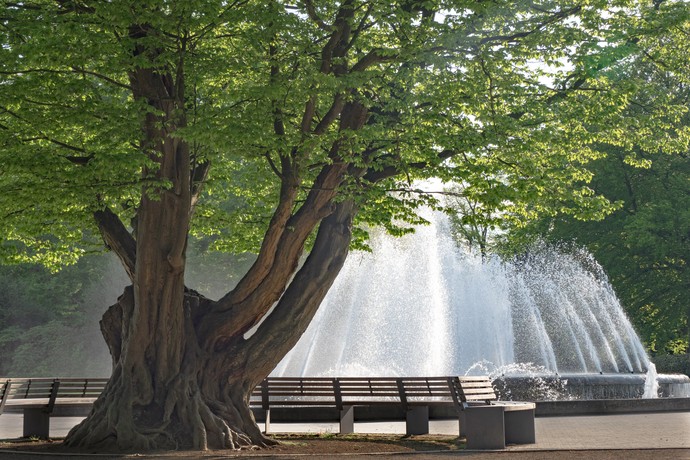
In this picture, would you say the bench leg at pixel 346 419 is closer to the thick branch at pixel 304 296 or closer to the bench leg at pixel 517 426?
the thick branch at pixel 304 296

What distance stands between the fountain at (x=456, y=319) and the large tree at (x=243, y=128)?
9228 millimetres

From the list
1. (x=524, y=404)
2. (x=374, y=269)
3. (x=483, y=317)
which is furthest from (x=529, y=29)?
(x=374, y=269)

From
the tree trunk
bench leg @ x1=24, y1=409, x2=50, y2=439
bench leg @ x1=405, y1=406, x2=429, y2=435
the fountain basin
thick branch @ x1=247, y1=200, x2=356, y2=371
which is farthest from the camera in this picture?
the fountain basin

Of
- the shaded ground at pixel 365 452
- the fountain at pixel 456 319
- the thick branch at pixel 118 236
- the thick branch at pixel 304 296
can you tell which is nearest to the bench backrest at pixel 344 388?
the shaded ground at pixel 365 452

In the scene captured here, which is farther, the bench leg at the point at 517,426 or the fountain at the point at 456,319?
the fountain at the point at 456,319

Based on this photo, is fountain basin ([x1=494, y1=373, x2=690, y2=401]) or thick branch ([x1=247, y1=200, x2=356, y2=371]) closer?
thick branch ([x1=247, y1=200, x2=356, y2=371])

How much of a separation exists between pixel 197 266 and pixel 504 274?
22.0 meters

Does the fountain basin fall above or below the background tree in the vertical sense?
below

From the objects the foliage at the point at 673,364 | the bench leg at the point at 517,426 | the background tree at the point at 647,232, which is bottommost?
the bench leg at the point at 517,426

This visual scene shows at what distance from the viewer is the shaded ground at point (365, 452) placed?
39.3ft

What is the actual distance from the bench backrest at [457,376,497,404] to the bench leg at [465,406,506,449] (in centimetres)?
65

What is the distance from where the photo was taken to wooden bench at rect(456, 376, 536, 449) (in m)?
13.7

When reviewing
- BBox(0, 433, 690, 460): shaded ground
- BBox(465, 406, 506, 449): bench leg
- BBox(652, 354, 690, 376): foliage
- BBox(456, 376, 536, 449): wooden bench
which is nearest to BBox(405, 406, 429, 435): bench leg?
BBox(0, 433, 690, 460): shaded ground

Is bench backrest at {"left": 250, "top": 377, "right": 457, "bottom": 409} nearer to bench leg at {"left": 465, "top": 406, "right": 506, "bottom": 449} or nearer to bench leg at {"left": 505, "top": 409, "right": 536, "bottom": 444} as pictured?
bench leg at {"left": 505, "top": 409, "right": 536, "bottom": 444}
